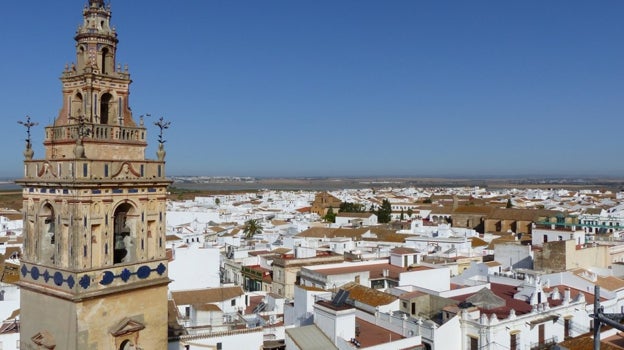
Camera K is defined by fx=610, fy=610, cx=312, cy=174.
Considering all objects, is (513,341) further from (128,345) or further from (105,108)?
(105,108)

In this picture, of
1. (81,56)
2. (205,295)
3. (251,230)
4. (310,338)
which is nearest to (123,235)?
(81,56)

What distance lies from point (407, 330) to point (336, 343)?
2.58 meters

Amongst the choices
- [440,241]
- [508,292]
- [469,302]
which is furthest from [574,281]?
[440,241]

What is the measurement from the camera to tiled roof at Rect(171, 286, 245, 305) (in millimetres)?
25297

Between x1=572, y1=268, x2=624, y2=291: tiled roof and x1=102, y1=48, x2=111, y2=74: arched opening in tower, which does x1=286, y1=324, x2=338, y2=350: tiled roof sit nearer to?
x1=102, y1=48, x2=111, y2=74: arched opening in tower

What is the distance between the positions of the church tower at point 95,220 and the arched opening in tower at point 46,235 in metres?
0.02

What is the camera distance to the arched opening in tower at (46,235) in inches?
412

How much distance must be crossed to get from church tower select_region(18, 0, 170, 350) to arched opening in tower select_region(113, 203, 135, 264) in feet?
0.06

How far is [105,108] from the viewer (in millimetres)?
10859

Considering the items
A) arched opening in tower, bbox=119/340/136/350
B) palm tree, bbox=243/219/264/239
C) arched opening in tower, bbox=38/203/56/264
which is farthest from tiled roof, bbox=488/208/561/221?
arched opening in tower, bbox=38/203/56/264

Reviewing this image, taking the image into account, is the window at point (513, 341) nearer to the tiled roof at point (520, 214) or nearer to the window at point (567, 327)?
the window at point (567, 327)

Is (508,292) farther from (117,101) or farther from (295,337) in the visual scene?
(117,101)

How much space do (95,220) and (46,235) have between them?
1176mm

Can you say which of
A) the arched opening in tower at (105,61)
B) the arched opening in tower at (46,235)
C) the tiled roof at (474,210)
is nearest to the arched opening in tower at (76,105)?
the arched opening in tower at (105,61)
